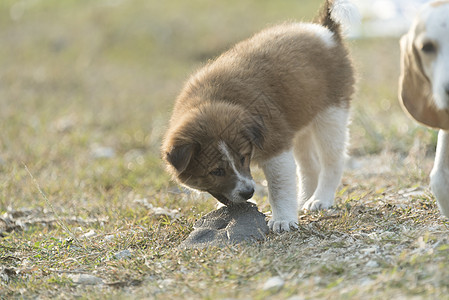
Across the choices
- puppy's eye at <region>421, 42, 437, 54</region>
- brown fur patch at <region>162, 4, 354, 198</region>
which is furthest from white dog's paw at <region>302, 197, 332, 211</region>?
puppy's eye at <region>421, 42, 437, 54</region>

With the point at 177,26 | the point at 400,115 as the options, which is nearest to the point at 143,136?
the point at 400,115

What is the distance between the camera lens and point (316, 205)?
525 centimetres

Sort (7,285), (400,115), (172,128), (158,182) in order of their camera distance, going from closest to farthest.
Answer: (7,285), (172,128), (158,182), (400,115)

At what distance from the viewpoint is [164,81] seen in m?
12.8

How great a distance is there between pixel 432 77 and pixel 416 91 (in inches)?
10.7

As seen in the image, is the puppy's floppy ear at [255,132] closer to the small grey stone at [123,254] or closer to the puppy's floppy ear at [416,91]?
the puppy's floppy ear at [416,91]

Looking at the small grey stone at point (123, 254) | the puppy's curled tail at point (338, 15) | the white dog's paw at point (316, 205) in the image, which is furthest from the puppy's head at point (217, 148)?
the puppy's curled tail at point (338, 15)

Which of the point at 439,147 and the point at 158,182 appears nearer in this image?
the point at 439,147

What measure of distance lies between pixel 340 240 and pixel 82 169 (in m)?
3.95

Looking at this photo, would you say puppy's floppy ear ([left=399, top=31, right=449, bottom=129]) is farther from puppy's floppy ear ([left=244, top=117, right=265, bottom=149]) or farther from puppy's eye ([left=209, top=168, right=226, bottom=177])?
puppy's eye ([left=209, top=168, right=226, bottom=177])

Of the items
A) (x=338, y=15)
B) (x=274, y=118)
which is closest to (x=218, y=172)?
(x=274, y=118)

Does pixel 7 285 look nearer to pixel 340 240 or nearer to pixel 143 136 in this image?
pixel 340 240

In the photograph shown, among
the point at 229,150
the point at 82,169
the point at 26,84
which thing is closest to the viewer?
the point at 229,150

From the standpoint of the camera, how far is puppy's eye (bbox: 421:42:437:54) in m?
3.53
